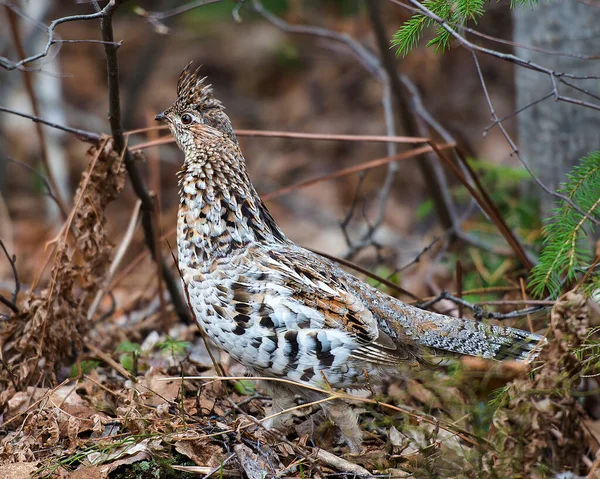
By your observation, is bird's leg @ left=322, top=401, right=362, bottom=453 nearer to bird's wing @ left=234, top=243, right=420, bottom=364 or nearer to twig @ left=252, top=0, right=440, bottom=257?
bird's wing @ left=234, top=243, right=420, bottom=364

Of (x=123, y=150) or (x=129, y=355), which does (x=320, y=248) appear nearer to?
(x=129, y=355)

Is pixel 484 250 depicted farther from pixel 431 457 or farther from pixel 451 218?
pixel 431 457

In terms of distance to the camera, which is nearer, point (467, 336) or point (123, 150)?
point (467, 336)

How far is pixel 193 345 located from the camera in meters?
5.07

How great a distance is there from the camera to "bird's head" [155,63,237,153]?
4.06 metres

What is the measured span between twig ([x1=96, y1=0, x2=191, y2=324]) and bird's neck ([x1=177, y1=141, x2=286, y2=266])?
0.48 meters

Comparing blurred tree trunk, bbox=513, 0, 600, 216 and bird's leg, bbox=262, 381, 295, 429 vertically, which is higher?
blurred tree trunk, bbox=513, 0, 600, 216

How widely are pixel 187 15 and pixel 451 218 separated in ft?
18.1

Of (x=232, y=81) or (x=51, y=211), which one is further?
(x=232, y=81)

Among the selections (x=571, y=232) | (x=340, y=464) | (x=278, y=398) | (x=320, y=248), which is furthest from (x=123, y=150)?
(x=320, y=248)

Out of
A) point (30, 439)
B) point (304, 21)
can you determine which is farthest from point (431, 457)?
point (304, 21)

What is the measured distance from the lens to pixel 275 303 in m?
3.59

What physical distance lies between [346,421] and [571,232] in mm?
1558

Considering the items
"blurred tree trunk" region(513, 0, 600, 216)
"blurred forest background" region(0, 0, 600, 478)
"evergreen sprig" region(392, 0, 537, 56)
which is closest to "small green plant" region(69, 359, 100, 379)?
"blurred forest background" region(0, 0, 600, 478)
